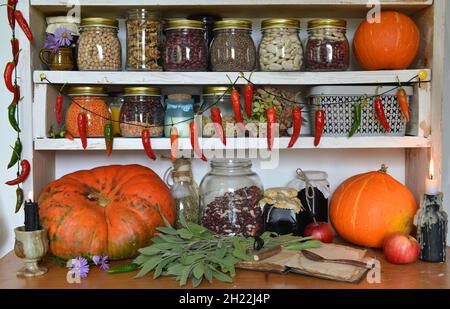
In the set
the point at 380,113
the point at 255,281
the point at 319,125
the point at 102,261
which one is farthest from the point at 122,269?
the point at 380,113

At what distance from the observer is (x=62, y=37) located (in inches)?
57.6

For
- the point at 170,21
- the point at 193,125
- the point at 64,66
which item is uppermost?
the point at 170,21

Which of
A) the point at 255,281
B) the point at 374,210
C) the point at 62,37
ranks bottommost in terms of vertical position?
the point at 255,281

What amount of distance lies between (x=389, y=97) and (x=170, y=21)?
628 millimetres

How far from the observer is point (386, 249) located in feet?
4.58

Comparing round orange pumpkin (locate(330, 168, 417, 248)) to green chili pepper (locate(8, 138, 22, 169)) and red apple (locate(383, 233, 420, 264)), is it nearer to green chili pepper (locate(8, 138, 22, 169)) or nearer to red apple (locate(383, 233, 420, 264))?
red apple (locate(383, 233, 420, 264))

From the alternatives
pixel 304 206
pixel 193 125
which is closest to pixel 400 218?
pixel 304 206

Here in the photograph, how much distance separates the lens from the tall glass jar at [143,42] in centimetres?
148

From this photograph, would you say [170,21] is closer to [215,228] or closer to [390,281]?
[215,228]

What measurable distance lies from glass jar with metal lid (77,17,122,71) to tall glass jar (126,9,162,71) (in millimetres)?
50

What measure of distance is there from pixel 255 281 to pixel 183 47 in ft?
2.08

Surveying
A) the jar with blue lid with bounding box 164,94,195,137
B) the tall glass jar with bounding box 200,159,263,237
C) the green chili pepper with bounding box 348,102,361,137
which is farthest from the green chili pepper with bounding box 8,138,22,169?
the green chili pepper with bounding box 348,102,361,137

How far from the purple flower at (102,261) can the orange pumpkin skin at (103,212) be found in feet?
0.05

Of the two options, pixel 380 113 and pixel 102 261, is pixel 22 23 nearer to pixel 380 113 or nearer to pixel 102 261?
pixel 102 261
